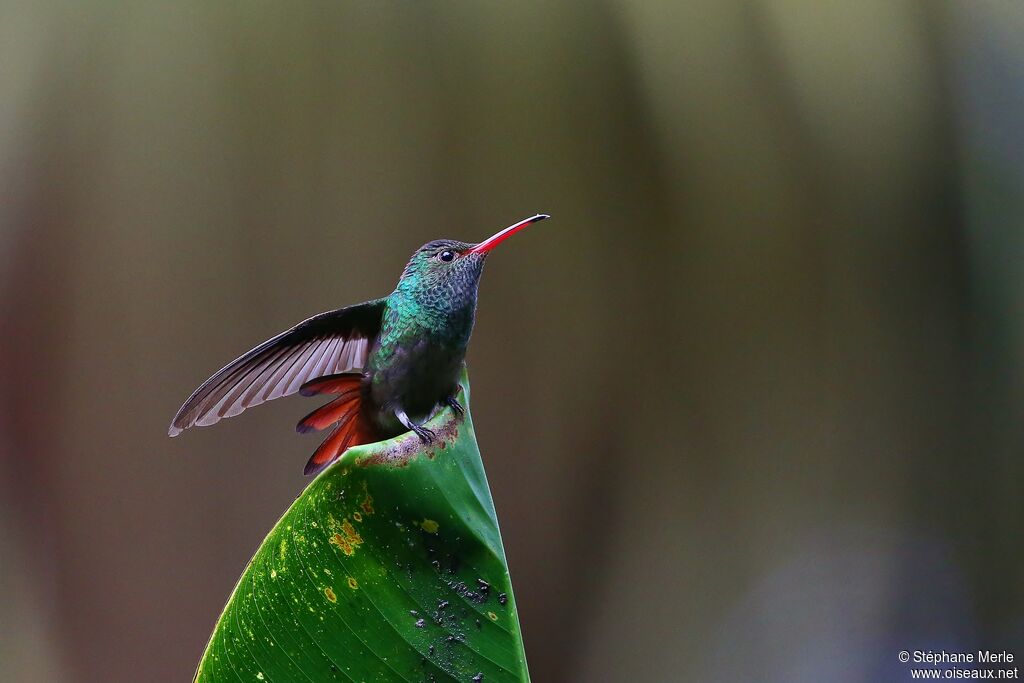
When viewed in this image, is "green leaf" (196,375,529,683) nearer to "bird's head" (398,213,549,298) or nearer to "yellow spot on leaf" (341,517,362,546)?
"yellow spot on leaf" (341,517,362,546)

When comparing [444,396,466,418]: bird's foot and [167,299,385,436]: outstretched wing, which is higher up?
[167,299,385,436]: outstretched wing

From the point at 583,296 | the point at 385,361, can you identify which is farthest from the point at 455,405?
the point at 583,296

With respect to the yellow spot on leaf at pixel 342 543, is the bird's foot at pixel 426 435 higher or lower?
higher

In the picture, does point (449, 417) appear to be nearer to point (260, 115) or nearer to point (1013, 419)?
point (260, 115)

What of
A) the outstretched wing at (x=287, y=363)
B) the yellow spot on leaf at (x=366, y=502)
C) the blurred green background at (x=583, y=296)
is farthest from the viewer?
the blurred green background at (x=583, y=296)

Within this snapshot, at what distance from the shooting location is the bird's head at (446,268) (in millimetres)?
462

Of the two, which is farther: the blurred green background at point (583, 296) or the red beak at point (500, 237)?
the blurred green background at point (583, 296)

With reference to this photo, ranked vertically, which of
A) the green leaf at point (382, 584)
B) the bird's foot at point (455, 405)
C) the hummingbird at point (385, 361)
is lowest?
the green leaf at point (382, 584)

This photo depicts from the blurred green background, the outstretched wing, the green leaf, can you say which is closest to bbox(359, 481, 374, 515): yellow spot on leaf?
the green leaf

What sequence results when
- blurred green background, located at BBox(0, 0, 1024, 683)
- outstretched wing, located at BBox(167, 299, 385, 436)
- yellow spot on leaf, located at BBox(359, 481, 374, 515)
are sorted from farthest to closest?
1. blurred green background, located at BBox(0, 0, 1024, 683)
2. outstretched wing, located at BBox(167, 299, 385, 436)
3. yellow spot on leaf, located at BBox(359, 481, 374, 515)

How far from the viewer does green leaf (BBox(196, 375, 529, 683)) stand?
1.09 feet

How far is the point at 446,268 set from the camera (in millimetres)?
470

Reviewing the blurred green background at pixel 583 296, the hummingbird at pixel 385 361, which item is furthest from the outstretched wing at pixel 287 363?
the blurred green background at pixel 583 296

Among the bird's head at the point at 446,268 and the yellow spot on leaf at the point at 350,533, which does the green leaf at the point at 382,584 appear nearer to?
the yellow spot on leaf at the point at 350,533
